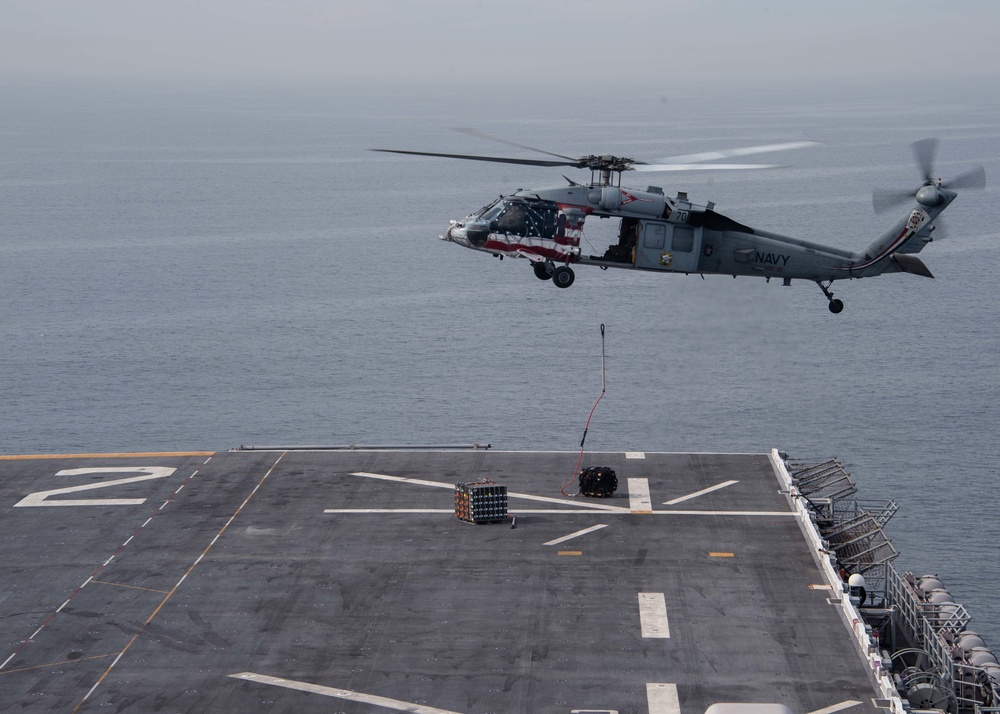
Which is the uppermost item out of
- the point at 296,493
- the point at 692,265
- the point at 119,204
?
the point at 692,265

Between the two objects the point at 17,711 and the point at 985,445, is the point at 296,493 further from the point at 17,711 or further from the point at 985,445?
the point at 985,445

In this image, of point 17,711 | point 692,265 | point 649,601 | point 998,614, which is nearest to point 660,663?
point 649,601

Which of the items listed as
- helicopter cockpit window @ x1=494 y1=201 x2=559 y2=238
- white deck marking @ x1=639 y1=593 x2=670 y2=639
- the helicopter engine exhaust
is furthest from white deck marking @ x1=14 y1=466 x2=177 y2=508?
the helicopter engine exhaust

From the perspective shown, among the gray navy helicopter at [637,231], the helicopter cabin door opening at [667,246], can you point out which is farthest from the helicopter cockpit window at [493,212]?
the helicopter cabin door opening at [667,246]

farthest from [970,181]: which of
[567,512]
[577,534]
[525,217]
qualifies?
[567,512]

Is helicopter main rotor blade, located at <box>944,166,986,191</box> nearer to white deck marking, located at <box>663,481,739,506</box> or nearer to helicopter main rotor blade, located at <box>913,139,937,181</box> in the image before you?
helicopter main rotor blade, located at <box>913,139,937,181</box>

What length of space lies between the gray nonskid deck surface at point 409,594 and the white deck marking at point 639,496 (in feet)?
1.08

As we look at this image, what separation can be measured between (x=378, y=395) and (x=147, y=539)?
4634 centimetres

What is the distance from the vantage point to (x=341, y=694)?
1516 inches

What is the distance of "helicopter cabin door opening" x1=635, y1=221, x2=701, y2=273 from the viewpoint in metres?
43.1

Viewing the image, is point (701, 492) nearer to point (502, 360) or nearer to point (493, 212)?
point (493, 212)

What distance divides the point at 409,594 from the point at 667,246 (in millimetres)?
16470

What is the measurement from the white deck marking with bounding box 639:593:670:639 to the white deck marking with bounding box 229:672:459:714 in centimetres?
908

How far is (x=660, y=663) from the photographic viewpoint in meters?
40.4
